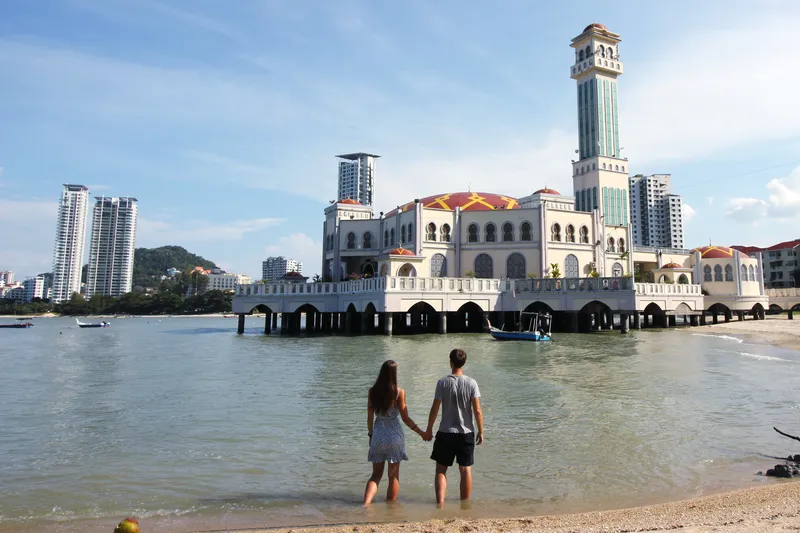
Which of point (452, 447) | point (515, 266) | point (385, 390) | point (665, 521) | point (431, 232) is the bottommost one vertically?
point (665, 521)

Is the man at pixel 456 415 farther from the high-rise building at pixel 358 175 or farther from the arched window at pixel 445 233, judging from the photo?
the high-rise building at pixel 358 175

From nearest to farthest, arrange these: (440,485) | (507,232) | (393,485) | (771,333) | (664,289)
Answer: (440,485)
(393,485)
(771,333)
(664,289)
(507,232)

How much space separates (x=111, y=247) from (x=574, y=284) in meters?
173

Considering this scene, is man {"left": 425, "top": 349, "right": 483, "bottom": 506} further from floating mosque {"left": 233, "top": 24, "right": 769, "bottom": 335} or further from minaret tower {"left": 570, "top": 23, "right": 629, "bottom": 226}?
minaret tower {"left": 570, "top": 23, "right": 629, "bottom": 226}

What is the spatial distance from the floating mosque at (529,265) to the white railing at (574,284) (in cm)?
8

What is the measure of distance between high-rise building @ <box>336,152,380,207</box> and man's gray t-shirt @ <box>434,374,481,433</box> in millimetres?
185154

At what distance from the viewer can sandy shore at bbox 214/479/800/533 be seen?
5.73 m

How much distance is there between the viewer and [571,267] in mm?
51219

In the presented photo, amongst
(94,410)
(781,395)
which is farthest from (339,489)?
(781,395)

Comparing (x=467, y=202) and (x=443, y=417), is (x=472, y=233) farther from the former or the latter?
(x=443, y=417)

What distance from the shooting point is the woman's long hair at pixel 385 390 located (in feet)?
21.5

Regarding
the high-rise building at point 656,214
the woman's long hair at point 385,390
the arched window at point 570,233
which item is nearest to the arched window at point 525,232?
the arched window at point 570,233

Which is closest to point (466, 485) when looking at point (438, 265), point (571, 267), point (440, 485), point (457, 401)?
point (440, 485)

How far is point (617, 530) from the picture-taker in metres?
5.69
